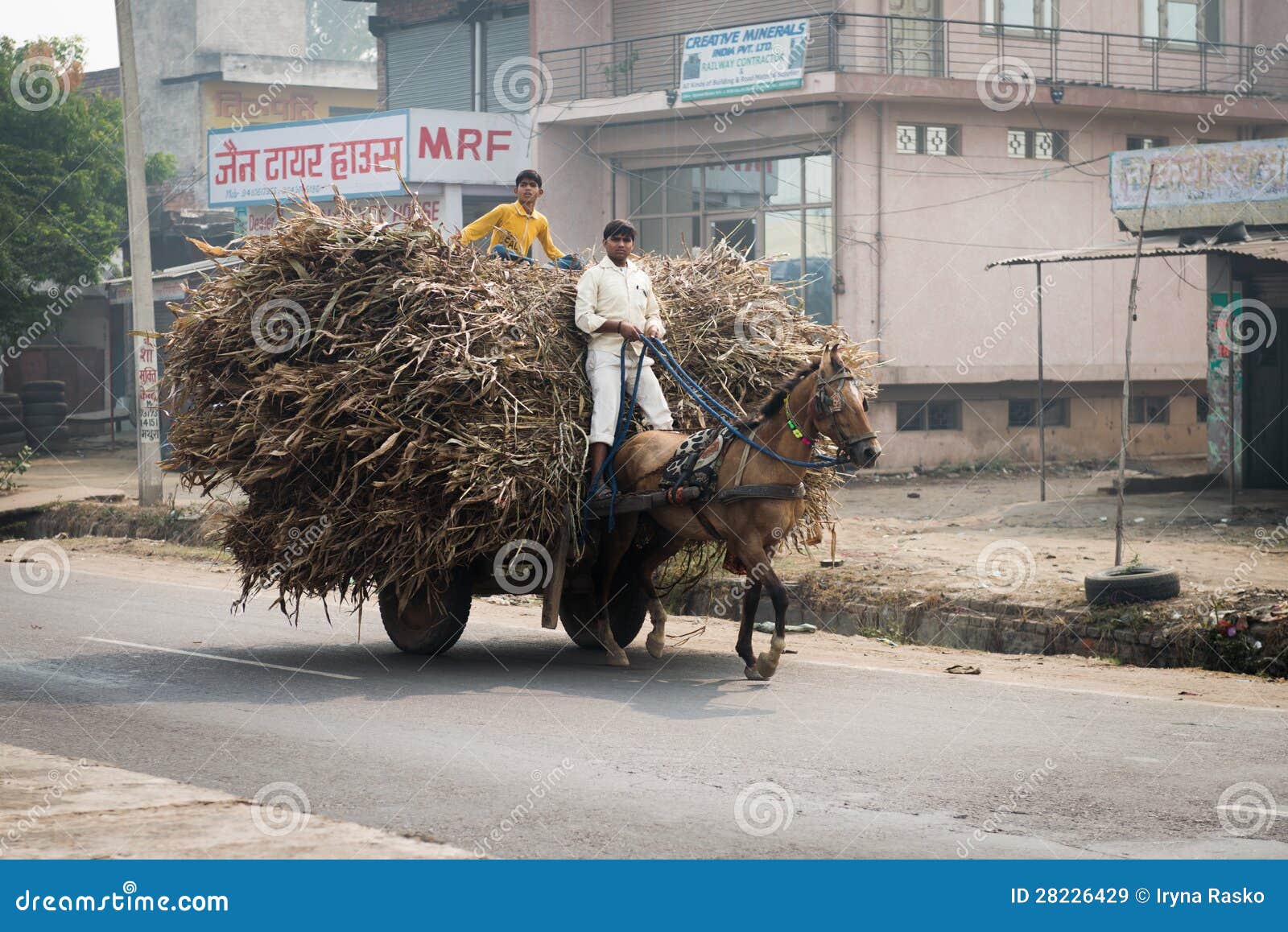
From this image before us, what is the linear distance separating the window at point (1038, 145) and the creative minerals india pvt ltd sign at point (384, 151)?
8.90 meters

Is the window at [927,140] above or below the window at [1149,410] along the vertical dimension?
above

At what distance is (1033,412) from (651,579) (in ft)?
58.3

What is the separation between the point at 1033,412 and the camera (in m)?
27.1

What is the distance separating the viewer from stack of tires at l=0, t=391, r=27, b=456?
109 feet

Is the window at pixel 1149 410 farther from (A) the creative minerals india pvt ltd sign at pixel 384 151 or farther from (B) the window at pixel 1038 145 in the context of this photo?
(A) the creative minerals india pvt ltd sign at pixel 384 151

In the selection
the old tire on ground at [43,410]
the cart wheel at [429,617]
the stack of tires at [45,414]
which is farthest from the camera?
the old tire on ground at [43,410]

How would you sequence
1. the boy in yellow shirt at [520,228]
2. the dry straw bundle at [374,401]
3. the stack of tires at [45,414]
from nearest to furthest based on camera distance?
the dry straw bundle at [374,401] → the boy in yellow shirt at [520,228] → the stack of tires at [45,414]

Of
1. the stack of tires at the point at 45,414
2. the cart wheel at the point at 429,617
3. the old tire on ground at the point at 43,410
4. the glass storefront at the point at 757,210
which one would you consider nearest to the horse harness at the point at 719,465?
the cart wheel at the point at 429,617

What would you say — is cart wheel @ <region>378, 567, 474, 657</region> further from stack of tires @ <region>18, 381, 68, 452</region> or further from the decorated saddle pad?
stack of tires @ <region>18, 381, 68, 452</region>

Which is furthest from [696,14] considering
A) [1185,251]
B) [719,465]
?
[719,465]

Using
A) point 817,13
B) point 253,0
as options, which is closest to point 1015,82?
point 817,13

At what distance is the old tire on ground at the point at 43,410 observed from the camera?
34656 millimetres

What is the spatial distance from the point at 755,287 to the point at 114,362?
1251 inches

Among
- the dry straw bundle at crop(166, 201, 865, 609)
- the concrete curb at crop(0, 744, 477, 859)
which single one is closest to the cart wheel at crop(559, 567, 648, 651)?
the dry straw bundle at crop(166, 201, 865, 609)
